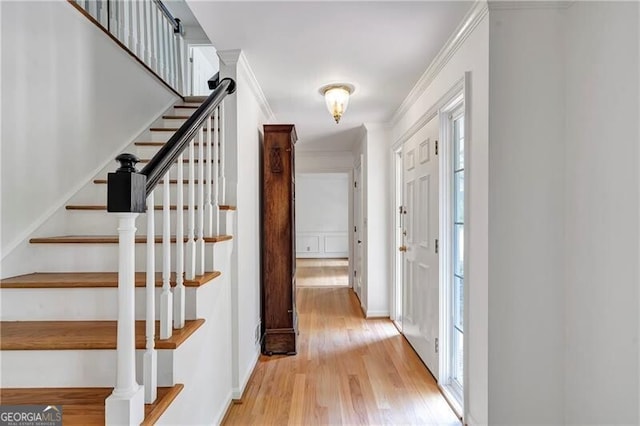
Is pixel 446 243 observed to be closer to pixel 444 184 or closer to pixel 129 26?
pixel 444 184

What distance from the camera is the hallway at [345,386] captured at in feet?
6.40

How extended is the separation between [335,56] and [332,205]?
7.54 m

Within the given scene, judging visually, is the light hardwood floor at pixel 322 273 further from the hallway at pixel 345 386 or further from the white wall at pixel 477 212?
the white wall at pixel 477 212

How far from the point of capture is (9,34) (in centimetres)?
157

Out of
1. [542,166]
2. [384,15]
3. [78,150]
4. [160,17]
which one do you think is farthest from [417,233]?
[160,17]

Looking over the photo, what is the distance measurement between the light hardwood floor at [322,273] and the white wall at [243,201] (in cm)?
334

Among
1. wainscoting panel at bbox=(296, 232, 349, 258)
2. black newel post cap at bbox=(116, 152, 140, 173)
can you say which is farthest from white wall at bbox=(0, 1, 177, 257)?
wainscoting panel at bbox=(296, 232, 349, 258)

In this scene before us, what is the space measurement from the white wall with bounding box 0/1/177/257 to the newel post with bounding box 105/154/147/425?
1162mm

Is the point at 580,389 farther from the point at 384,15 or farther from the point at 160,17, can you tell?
the point at 160,17

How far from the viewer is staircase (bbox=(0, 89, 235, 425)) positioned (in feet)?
3.64

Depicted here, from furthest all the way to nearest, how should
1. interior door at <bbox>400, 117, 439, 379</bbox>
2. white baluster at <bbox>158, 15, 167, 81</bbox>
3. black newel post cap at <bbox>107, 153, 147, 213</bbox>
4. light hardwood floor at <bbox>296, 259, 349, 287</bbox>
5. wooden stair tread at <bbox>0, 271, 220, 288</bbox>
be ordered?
light hardwood floor at <bbox>296, 259, 349, 287</bbox> → white baluster at <bbox>158, 15, 167, 81</bbox> → interior door at <bbox>400, 117, 439, 379</bbox> → wooden stair tread at <bbox>0, 271, 220, 288</bbox> → black newel post cap at <bbox>107, 153, 147, 213</bbox>

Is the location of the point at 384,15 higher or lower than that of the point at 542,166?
higher

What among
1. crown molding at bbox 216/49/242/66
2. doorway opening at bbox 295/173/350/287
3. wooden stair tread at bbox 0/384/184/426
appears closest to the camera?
wooden stair tread at bbox 0/384/184/426

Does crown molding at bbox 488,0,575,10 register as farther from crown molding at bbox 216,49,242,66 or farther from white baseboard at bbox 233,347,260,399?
white baseboard at bbox 233,347,260,399
